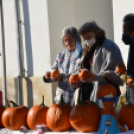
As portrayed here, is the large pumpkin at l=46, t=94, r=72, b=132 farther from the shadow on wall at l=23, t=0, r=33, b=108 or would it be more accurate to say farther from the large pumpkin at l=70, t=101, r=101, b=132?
the shadow on wall at l=23, t=0, r=33, b=108

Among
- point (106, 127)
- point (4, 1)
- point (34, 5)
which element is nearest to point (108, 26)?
point (34, 5)

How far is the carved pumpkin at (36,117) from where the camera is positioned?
177cm

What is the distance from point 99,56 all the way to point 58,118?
619mm

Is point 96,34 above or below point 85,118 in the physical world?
above

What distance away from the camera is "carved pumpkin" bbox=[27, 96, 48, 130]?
1.77 meters

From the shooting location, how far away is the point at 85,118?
1592 mm

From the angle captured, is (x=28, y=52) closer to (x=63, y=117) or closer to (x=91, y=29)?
(x=91, y=29)

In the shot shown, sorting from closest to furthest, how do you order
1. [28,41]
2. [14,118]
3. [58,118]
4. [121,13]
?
[58,118], [14,118], [121,13], [28,41]

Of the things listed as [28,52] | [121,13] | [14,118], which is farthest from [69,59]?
[28,52]

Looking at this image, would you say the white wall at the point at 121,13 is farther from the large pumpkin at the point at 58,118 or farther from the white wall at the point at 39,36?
the large pumpkin at the point at 58,118

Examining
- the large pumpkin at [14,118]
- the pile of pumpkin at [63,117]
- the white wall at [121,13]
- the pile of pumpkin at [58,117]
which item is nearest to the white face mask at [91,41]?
the pile of pumpkin at [63,117]

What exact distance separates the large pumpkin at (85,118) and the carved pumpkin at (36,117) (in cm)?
26

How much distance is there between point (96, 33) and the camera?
2100 mm

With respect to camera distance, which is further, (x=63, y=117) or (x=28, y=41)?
(x=28, y=41)
